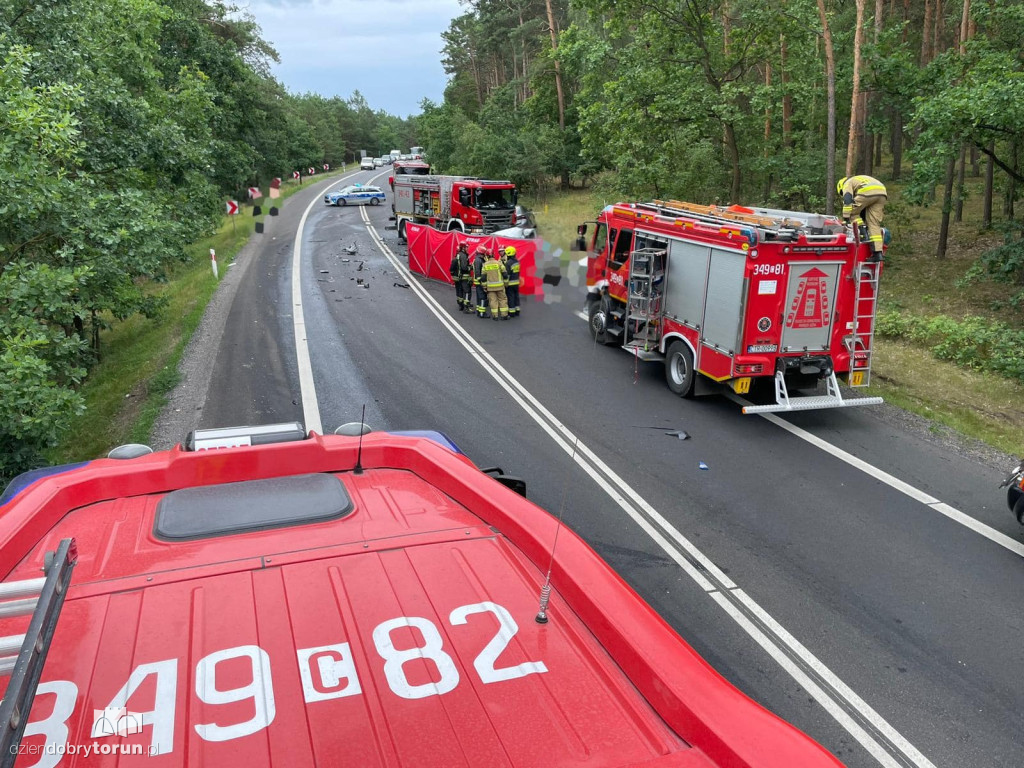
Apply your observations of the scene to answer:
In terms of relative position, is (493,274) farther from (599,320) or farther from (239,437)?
(239,437)

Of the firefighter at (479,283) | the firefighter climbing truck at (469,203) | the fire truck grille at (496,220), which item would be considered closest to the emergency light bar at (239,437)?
the firefighter at (479,283)

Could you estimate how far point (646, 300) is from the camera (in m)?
11.8

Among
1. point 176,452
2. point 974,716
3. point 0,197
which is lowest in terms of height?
point 974,716

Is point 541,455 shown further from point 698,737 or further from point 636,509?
point 698,737

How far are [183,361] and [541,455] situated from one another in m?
7.77

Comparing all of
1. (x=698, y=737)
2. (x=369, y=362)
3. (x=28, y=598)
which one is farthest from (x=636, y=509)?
(x=369, y=362)

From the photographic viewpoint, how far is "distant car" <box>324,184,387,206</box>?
144 feet

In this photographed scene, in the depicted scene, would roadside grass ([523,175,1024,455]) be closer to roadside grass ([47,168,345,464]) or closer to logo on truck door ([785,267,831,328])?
logo on truck door ([785,267,831,328])

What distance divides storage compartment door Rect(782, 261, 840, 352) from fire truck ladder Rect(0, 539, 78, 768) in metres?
9.45

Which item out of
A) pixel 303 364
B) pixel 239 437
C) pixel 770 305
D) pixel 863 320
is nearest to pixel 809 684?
pixel 239 437

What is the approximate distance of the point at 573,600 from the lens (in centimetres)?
273

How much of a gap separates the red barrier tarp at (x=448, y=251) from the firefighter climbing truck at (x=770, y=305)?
713cm

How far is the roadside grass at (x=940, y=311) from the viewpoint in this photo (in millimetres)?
10219

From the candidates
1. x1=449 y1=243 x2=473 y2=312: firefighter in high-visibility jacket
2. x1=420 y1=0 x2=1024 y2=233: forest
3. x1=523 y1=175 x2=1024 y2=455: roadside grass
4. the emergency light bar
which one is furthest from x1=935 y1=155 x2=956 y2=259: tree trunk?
the emergency light bar
